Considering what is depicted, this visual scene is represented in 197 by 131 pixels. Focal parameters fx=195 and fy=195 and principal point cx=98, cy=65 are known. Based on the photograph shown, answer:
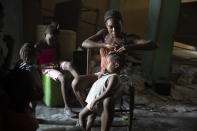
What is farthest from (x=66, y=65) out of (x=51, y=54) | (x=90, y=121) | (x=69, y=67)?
(x=90, y=121)

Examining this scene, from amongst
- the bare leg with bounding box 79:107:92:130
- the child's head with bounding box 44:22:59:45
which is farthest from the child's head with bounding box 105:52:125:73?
the child's head with bounding box 44:22:59:45

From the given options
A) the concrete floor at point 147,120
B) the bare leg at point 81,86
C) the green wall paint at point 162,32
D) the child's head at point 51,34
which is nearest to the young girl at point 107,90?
the bare leg at point 81,86

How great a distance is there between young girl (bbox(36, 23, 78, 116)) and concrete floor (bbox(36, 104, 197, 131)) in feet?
0.85

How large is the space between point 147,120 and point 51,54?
74.2 inches

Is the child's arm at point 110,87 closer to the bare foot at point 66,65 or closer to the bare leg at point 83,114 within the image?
the bare leg at point 83,114

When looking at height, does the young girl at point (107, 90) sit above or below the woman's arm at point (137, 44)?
below

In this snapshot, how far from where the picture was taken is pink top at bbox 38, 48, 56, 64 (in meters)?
3.17

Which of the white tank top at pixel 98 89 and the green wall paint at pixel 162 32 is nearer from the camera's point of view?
the white tank top at pixel 98 89

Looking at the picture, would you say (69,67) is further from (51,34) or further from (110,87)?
(110,87)

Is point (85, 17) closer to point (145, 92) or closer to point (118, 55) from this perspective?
point (145, 92)

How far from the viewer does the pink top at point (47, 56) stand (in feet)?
10.4

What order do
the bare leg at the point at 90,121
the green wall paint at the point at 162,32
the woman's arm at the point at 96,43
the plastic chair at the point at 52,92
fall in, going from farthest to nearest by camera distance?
the green wall paint at the point at 162,32, the plastic chair at the point at 52,92, the woman's arm at the point at 96,43, the bare leg at the point at 90,121

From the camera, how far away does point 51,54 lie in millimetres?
3275

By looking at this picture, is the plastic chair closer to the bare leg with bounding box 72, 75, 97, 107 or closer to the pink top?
the pink top
